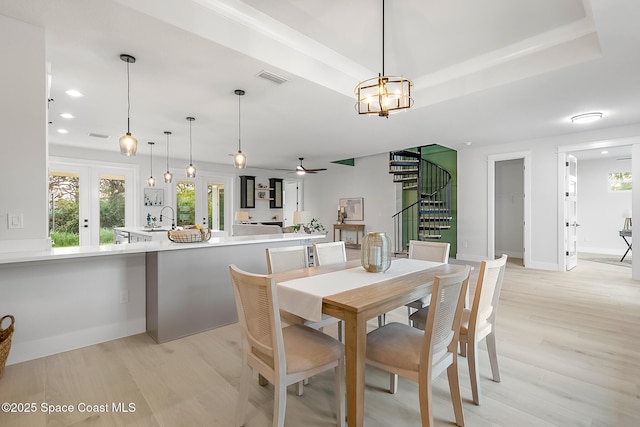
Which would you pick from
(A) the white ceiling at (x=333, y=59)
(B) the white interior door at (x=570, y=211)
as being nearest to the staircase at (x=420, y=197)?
(B) the white interior door at (x=570, y=211)

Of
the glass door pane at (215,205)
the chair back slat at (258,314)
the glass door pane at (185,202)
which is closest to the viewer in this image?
the chair back slat at (258,314)

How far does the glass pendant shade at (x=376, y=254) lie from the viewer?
87.0 inches

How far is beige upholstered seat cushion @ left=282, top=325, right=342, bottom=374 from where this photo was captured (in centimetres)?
153

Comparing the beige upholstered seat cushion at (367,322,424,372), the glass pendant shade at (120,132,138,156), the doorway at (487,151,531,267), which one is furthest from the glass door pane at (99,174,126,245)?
the doorway at (487,151,531,267)

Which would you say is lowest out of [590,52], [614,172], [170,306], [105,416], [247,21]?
[105,416]

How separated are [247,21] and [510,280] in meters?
5.17

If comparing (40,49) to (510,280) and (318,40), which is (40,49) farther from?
(510,280)

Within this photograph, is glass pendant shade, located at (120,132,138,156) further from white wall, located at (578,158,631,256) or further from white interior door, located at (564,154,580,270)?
white wall, located at (578,158,631,256)

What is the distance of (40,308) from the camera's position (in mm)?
2430

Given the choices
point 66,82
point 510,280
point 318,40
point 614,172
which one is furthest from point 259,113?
point 614,172

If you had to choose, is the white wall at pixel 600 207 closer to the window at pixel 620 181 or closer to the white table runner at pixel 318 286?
the window at pixel 620 181

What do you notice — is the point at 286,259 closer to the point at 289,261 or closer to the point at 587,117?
the point at 289,261

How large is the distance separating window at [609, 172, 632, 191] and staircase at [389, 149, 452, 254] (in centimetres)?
397

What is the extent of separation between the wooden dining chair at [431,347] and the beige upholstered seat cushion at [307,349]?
21 cm
